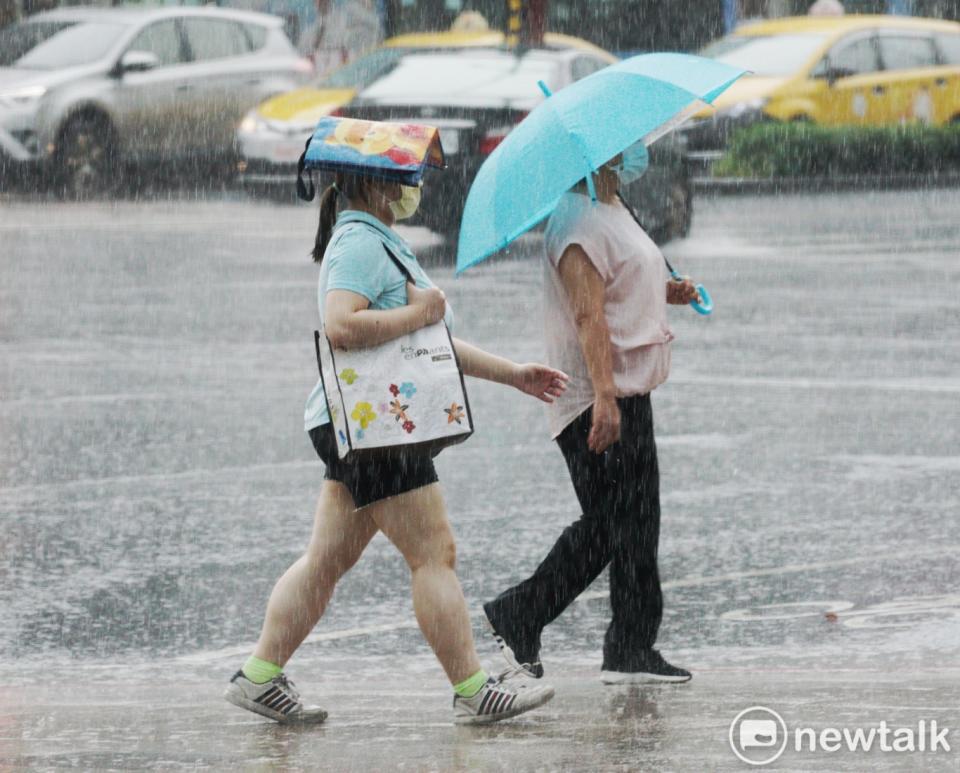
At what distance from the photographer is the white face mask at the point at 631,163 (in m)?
5.52

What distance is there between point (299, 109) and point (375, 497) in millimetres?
16772

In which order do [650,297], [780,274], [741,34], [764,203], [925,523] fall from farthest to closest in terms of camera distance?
[741,34] → [764,203] → [780,274] → [925,523] → [650,297]

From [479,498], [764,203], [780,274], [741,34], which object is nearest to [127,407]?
[479,498]

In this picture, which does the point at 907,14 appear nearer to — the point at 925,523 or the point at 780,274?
the point at 780,274

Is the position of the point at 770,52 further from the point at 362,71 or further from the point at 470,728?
the point at 470,728

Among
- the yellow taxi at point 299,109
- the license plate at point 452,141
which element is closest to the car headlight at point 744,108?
the yellow taxi at point 299,109

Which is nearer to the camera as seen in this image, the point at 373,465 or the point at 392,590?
the point at 373,465

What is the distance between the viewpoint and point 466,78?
760 inches

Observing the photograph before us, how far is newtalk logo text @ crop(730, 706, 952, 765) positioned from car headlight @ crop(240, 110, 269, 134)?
678 inches

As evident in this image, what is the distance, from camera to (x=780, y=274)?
15.6 metres

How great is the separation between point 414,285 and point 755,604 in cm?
225

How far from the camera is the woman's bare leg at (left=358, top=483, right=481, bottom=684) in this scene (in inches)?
197

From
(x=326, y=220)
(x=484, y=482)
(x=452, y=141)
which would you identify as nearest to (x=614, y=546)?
(x=326, y=220)

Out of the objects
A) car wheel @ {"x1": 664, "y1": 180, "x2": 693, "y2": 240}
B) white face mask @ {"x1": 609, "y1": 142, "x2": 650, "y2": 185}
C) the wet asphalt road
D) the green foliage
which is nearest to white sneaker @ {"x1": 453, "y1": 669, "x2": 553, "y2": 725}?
the wet asphalt road
